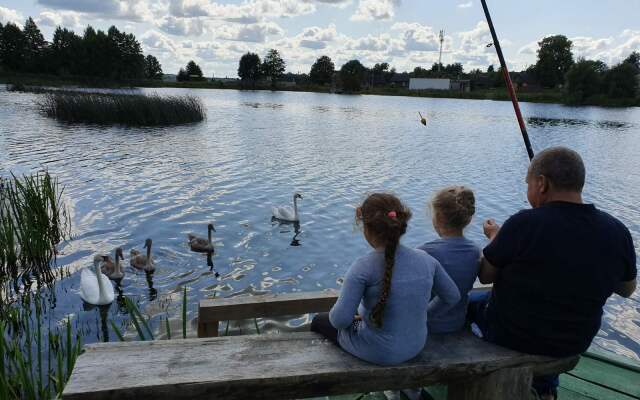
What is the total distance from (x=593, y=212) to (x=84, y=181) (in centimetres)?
1463

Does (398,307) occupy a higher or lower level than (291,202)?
higher

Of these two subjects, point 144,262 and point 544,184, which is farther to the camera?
point 144,262

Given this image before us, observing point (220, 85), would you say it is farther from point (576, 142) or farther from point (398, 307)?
point (398, 307)

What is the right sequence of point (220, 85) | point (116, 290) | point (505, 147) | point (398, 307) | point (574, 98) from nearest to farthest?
point (398, 307), point (116, 290), point (505, 147), point (574, 98), point (220, 85)

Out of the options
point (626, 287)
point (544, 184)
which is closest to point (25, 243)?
point (544, 184)

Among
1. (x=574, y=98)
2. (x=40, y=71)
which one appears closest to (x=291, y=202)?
(x=574, y=98)

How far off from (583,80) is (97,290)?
7947 cm

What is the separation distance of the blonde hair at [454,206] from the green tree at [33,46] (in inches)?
4068

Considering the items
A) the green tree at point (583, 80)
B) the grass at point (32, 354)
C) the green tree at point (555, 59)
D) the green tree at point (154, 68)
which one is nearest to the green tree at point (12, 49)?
the green tree at point (154, 68)

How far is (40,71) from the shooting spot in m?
89.4

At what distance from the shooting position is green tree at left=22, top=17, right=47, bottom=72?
294 ft

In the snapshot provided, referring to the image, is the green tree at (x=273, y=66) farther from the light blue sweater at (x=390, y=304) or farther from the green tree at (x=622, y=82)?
the light blue sweater at (x=390, y=304)

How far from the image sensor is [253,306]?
12.3 feet

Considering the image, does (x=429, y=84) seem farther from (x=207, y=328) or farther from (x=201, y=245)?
(x=207, y=328)
